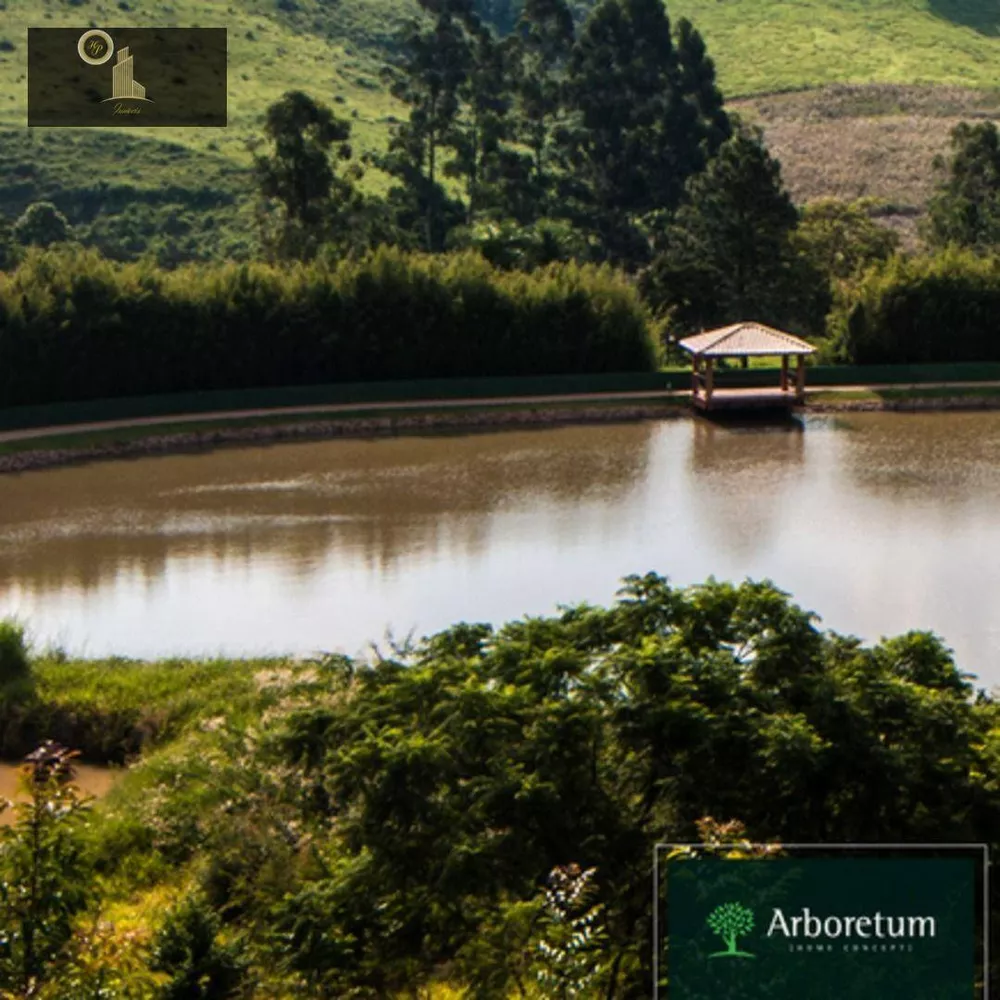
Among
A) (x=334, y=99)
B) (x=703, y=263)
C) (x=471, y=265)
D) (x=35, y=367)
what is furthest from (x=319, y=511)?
(x=334, y=99)

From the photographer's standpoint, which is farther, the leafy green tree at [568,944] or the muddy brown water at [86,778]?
the muddy brown water at [86,778]

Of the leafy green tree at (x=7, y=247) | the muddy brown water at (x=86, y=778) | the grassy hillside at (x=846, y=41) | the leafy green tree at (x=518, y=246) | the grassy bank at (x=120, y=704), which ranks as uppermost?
the grassy hillside at (x=846, y=41)

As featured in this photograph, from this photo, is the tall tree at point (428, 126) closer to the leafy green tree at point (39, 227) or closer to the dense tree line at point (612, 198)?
the dense tree line at point (612, 198)

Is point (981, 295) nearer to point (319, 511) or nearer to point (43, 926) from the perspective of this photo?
point (319, 511)

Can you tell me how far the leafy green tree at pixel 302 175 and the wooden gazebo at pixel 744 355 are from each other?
15663 millimetres

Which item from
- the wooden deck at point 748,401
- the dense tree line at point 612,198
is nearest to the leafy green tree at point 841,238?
the dense tree line at point 612,198

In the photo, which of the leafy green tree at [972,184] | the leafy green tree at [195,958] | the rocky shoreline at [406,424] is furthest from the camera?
the leafy green tree at [972,184]

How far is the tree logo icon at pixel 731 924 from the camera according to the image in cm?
1306

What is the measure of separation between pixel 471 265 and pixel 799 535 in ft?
77.0

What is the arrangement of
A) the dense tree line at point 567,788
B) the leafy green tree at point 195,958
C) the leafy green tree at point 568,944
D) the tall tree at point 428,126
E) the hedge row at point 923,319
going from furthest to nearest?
the tall tree at point 428,126 < the hedge row at point 923,319 < the leafy green tree at point 195,958 < the dense tree line at point 567,788 < the leafy green tree at point 568,944

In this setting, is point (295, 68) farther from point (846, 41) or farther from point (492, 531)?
point (492, 531)

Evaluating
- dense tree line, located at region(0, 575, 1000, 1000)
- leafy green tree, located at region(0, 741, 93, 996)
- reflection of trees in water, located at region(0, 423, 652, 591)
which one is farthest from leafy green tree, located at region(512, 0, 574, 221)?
leafy green tree, located at region(0, 741, 93, 996)

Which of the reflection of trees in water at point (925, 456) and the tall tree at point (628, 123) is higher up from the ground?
the tall tree at point (628, 123)

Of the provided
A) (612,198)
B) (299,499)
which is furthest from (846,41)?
(299,499)
